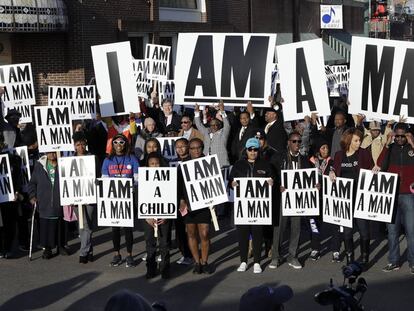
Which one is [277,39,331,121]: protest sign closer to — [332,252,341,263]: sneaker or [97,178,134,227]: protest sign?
[332,252,341,263]: sneaker

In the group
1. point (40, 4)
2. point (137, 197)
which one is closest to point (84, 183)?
point (137, 197)

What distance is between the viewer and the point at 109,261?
10.5 meters

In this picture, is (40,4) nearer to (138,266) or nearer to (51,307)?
(138,266)

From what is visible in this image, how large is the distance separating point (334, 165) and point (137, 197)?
8.19 feet

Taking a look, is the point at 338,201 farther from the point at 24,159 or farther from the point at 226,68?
the point at 24,159

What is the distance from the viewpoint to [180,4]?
29.0 metres

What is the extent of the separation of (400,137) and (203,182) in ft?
7.93

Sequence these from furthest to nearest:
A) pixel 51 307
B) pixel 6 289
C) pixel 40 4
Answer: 1. pixel 40 4
2. pixel 6 289
3. pixel 51 307

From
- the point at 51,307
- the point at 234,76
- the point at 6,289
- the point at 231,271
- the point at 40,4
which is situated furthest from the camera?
the point at 40,4

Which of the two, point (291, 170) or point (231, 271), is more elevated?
point (291, 170)

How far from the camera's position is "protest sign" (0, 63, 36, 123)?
14.0 metres

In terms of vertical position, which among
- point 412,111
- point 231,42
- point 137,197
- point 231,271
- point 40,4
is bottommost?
point 231,271

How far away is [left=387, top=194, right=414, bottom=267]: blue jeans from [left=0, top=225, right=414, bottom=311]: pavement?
20 centimetres

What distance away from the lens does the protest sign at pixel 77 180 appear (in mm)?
10438
